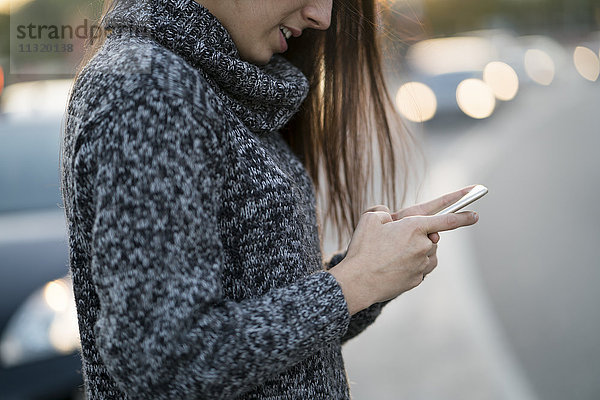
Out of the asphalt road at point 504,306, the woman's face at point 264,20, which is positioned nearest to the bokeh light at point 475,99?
the asphalt road at point 504,306

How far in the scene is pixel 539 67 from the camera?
59.4 feet

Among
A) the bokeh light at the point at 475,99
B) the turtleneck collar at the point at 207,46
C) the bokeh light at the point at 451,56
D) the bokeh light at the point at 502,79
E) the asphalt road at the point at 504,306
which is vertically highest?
the bokeh light at the point at 451,56

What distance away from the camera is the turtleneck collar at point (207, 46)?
4.04 feet

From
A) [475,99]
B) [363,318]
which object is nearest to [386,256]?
[363,318]

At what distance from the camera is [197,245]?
1.09 meters

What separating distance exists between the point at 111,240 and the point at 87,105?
0.78ft

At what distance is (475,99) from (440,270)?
26.9 ft

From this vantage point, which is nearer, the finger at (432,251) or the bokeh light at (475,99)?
the finger at (432,251)

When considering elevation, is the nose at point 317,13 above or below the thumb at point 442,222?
above

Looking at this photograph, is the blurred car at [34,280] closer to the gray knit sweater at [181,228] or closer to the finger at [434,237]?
the gray knit sweater at [181,228]

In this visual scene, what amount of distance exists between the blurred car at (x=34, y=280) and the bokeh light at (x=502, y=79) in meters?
11.6

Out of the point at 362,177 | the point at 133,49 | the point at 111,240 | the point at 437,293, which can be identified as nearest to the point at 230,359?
the point at 111,240

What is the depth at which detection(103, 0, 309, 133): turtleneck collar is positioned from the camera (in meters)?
1.23

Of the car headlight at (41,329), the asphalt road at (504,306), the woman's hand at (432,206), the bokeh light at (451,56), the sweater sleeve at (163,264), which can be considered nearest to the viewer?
the sweater sleeve at (163,264)
